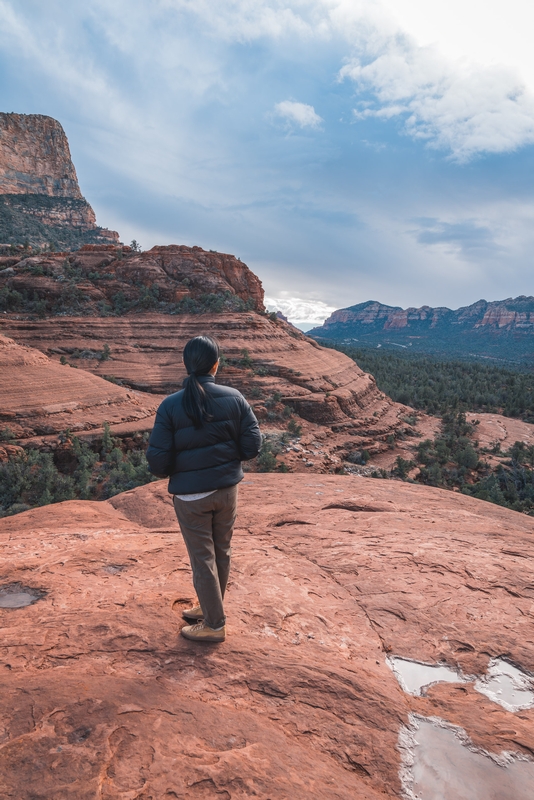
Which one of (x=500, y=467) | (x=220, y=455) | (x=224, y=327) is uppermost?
(x=224, y=327)

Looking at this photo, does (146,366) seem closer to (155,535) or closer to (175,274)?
(175,274)

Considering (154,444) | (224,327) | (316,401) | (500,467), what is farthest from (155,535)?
(224,327)

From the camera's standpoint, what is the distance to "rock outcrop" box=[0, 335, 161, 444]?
15750 millimetres

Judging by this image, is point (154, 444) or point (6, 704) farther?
point (154, 444)

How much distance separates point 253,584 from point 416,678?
1.47 m

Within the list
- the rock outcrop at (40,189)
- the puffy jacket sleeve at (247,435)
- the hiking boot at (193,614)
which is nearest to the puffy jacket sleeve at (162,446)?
the puffy jacket sleeve at (247,435)

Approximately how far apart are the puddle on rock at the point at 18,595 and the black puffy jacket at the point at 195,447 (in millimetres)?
1678

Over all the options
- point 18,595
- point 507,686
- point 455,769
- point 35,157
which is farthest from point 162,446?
point 35,157

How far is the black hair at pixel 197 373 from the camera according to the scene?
2467 mm

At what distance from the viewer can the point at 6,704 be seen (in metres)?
1.90

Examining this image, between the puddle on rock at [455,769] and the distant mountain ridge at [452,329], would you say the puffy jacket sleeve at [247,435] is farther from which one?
the distant mountain ridge at [452,329]

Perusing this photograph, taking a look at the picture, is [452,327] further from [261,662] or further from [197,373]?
[261,662]

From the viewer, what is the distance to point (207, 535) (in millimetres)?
2564

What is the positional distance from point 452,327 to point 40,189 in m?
137
